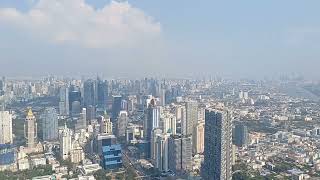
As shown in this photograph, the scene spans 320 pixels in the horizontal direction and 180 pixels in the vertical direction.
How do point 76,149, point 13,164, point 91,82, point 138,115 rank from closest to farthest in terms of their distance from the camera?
point 13,164
point 76,149
point 138,115
point 91,82

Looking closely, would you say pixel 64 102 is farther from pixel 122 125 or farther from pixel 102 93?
pixel 122 125

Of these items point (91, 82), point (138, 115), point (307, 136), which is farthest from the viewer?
point (91, 82)

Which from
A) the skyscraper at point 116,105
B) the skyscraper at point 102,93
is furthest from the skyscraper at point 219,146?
the skyscraper at point 102,93

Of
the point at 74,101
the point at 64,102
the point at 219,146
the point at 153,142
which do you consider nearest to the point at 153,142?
the point at 153,142

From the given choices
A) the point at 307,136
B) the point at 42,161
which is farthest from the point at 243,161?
the point at 42,161

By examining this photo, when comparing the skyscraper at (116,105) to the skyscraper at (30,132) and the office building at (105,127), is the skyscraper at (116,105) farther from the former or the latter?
the skyscraper at (30,132)

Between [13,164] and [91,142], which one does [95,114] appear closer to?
[91,142]

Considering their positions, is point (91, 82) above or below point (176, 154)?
above

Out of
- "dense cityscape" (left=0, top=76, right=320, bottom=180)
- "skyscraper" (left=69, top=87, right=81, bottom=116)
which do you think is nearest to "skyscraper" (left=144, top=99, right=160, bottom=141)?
"dense cityscape" (left=0, top=76, right=320, bottom=180)
